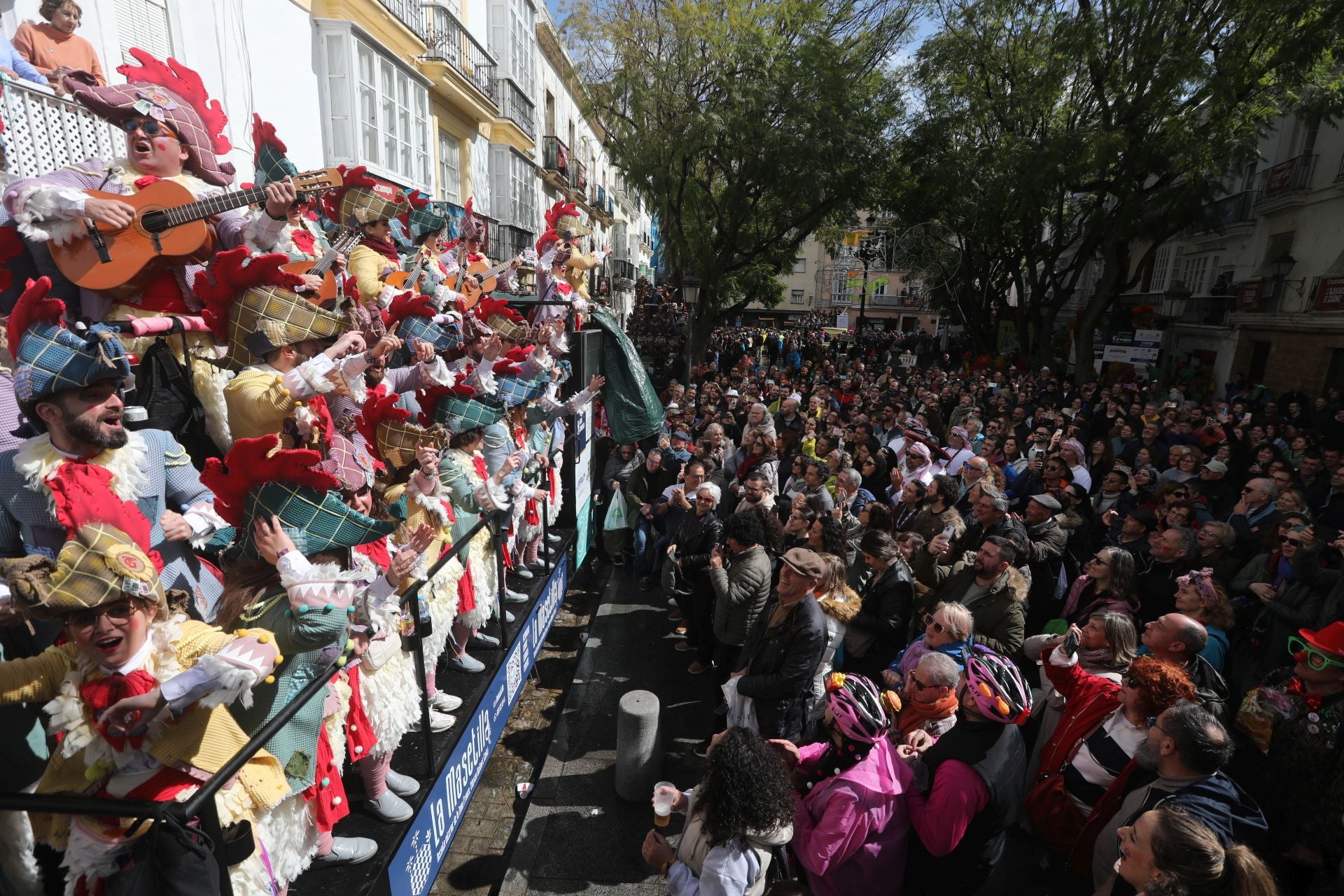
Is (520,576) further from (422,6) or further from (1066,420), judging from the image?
(422,6)

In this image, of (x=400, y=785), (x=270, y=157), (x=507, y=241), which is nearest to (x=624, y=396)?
(x=270, y=157)

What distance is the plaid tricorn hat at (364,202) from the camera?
515 centimetres

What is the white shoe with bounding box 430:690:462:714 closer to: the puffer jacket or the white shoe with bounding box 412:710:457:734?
the white shoe with bounding box 412:710:457:734

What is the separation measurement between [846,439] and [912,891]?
5956 mm

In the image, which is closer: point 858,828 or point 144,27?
point 858,828

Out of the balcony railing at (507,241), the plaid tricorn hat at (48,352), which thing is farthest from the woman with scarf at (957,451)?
the balcony railing at (507,241)

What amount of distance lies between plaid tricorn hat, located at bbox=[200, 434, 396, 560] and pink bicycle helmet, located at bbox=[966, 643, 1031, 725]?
8.25 feet

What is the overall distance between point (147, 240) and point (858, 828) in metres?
4.27

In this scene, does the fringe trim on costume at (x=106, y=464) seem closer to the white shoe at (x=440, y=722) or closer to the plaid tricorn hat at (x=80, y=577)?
the plaid tricorn hat at (x=80, y=577)

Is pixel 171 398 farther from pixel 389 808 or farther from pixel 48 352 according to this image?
pixel 389 808

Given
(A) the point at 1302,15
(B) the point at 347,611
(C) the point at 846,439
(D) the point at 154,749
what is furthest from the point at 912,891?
(A) the point at 1302,15

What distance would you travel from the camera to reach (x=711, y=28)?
618 inches

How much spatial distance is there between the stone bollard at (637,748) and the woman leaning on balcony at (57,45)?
19.1 ft

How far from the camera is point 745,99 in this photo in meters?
15.6
